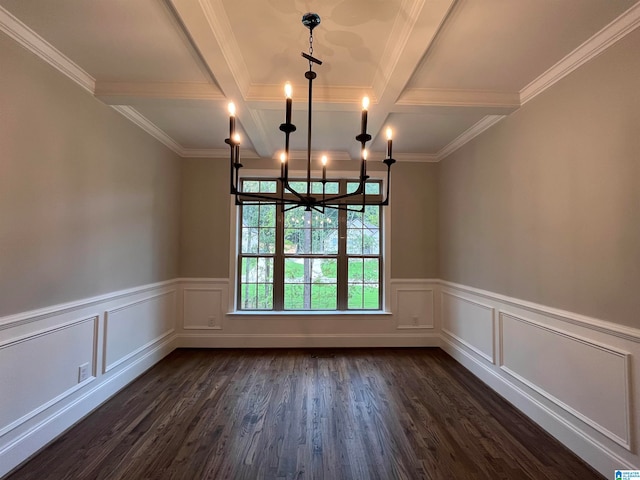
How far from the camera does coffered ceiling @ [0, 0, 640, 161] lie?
1660 mm

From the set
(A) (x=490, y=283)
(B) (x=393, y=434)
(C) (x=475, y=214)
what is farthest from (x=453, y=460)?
(C) (x=475, y=214)

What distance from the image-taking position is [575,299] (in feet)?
6.72

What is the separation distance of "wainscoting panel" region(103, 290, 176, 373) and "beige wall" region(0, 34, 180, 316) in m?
0.26

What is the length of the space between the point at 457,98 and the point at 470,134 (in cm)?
94

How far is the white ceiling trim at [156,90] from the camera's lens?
2414 millimetres

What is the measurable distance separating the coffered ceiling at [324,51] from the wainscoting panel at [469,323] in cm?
184

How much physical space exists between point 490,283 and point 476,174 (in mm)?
1124

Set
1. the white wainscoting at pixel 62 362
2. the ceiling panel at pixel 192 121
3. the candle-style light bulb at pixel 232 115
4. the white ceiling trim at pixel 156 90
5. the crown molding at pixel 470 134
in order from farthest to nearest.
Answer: the crown molding at pixel 470 134 → the ceiling panel at pixel 192 121 → the white ceiling trim at pixel 156 90 → the white wainscoting at pixel 62 362 → the candle-style light bulb at pixel 232 115

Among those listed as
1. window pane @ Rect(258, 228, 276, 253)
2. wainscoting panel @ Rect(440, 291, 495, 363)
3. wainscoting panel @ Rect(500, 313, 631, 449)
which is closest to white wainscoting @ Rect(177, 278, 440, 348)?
wainscoting panel @ Rect(440, 291, 495, 363)

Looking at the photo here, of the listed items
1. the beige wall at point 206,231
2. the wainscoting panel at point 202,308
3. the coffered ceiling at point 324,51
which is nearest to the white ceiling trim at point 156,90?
the coffered ceiling at point 324,51

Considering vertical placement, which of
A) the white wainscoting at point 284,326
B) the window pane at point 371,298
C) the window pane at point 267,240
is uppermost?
the window pane at point 267,240

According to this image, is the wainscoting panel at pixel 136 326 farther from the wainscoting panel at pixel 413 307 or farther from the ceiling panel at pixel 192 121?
the wainscoting panel at pixel 413 307

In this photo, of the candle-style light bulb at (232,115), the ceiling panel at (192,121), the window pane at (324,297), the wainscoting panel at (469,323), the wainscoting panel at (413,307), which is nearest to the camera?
the candle-style light bulb at (232,115)

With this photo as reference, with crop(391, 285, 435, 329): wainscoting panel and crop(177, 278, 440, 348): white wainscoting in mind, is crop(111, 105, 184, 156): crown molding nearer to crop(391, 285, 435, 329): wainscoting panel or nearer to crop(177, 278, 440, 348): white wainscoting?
crop(177, 278, 440, 348): white wainscoting
